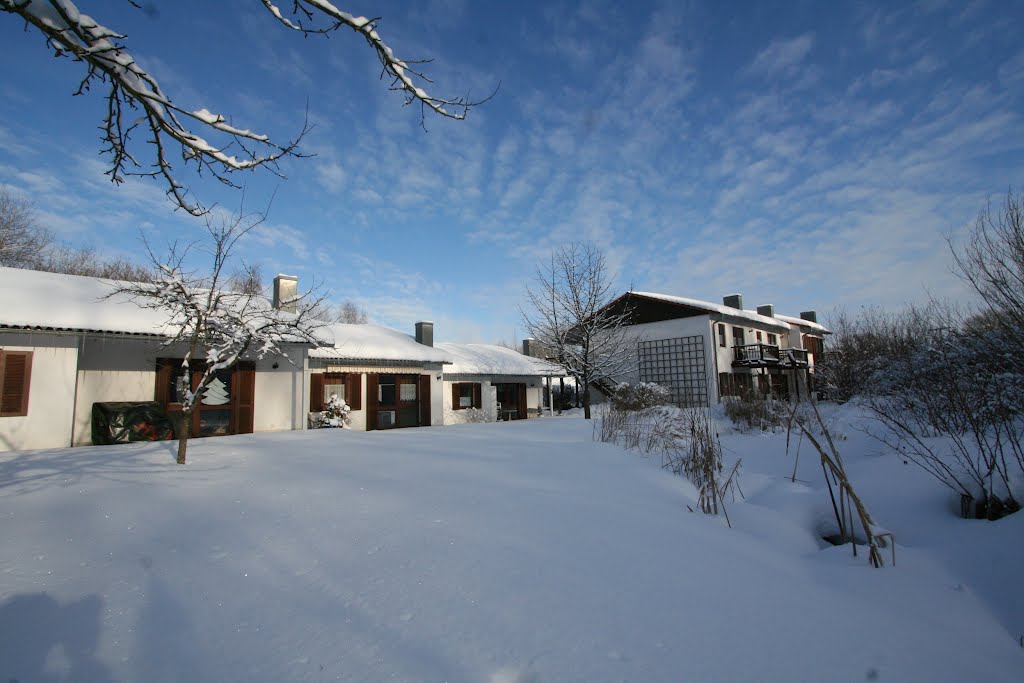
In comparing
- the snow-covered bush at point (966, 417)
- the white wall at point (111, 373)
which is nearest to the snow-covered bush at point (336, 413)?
the white wall at point (111, 373)

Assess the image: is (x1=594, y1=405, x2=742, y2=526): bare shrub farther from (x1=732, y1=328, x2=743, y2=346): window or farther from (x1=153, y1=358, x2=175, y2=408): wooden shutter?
(x1=732, y1=328, x2=743, y2=346): window

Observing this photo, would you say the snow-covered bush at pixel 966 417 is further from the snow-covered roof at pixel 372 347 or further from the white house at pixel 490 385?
the snow-covered roof at pixel 372 347

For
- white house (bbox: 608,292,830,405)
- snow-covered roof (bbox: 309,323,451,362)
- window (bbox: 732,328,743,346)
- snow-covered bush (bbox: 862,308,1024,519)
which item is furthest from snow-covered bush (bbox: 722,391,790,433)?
window (bbox: 732,328,743,346)

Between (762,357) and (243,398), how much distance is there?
21012 mm

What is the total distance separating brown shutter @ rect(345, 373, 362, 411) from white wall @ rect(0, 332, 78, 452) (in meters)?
7.05

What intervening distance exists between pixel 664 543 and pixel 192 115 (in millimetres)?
3867

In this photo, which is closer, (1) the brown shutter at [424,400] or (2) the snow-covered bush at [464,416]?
(1) the brown shutter at [424,400]

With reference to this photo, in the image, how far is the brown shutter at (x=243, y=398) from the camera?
1088cm

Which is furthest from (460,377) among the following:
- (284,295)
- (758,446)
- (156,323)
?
(758,446)

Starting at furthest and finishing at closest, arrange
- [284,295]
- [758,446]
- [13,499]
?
1. [284,295]
2. [758,446]
3. [13,499]

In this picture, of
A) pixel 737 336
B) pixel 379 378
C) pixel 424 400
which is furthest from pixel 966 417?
pixel 737 336

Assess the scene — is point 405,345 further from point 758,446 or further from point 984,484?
point 984,484

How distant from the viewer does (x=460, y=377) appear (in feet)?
61.6

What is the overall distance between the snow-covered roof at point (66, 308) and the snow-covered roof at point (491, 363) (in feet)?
33.1
